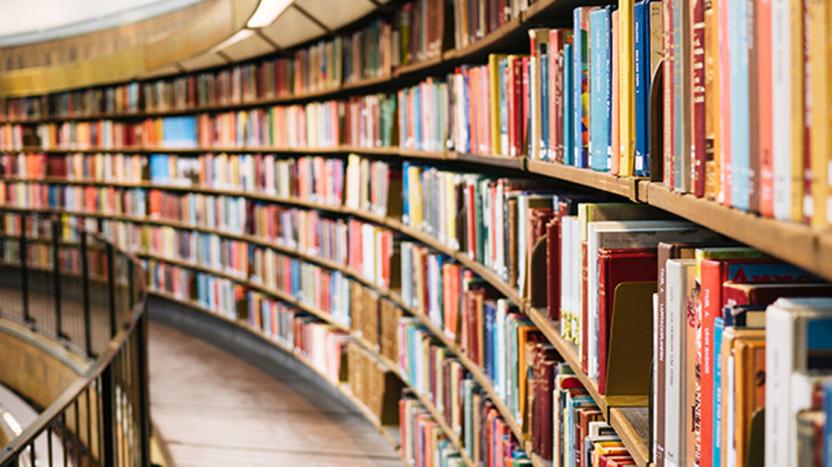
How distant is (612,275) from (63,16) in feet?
35.4

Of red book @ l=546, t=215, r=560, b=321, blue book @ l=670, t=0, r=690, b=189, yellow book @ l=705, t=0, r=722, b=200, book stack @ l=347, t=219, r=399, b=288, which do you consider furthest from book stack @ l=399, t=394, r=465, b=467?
yellow book @ l=705, t=0, r=722, b=200

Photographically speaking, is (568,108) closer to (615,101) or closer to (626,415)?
(615,101)

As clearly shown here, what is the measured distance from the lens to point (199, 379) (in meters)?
7.11

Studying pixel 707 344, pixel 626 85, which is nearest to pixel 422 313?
pixel 626 85

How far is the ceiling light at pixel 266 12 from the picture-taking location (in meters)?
4.90

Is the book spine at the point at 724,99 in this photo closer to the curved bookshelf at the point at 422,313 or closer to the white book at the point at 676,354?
the white book at the point at 676,354

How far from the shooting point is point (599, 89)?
6.68 ft

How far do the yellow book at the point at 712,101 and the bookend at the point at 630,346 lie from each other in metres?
0.50

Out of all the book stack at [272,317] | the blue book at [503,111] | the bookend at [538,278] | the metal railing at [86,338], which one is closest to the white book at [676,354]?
the bookend at [538,278]

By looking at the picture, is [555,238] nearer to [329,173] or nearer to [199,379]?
[329,173]

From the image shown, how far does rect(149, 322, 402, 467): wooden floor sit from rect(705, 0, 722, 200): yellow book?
408cm

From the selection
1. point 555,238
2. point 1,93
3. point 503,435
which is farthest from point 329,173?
point 1,93

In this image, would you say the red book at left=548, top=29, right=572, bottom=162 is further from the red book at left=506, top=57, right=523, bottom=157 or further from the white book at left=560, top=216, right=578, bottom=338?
the red book at left=506, top=57, right=523, bottom=157

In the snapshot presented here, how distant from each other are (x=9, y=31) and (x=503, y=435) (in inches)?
420
